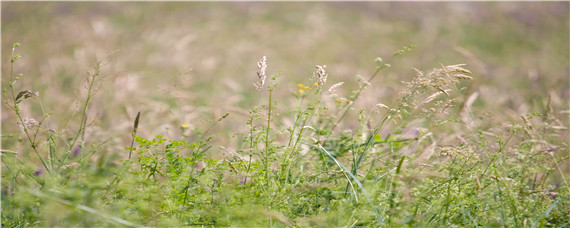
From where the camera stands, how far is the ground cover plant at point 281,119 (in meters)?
1.77

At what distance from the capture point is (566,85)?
673cm

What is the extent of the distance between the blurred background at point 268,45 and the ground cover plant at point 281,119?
0.06 metres

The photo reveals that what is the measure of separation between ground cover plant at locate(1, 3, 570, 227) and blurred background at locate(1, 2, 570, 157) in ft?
0.19

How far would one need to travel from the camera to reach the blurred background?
579cm

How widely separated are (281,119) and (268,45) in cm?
532

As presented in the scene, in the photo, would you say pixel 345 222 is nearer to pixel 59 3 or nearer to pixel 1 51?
pixel 1 51

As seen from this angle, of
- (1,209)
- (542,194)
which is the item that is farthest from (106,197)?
(542,194)

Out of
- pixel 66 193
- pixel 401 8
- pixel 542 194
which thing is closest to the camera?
pixel 66 193

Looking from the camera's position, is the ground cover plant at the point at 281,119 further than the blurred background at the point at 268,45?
No

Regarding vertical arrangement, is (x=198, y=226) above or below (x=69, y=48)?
below

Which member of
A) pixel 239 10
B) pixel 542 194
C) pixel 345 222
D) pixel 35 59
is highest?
pixel 239 10

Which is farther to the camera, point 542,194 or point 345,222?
point 542,194

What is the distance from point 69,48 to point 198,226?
23.8ft

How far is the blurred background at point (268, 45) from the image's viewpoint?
579 cm
